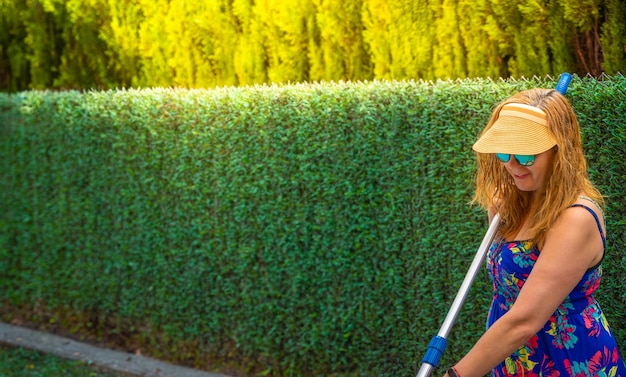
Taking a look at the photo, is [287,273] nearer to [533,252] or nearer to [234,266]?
[234,266]

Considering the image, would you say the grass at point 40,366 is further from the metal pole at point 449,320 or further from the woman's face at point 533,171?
the woman's face at point 533,171

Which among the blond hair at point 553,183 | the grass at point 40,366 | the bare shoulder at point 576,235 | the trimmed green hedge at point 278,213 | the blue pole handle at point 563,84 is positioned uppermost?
the blue pole handle at point 563,84

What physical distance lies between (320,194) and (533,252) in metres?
3.08

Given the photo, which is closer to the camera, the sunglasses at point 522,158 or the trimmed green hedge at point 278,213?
the sunglasses at point 522,158

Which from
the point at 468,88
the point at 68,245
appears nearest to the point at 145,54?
the point at 68,245

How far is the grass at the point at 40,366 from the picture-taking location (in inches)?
266

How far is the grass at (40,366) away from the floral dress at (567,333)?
4.76 meters

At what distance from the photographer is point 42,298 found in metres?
8.09

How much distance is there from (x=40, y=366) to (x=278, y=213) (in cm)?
278

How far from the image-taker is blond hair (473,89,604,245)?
252cm

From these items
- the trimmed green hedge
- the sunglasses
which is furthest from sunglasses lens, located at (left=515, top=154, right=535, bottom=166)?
the trimmed green hedge

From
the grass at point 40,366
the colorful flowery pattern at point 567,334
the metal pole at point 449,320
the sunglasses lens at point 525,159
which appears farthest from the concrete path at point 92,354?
the sunglasses lens at point 525,159

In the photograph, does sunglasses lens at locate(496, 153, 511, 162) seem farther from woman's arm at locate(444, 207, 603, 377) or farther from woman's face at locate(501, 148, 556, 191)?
woman's arm at locate(444, 207, 603, 377)

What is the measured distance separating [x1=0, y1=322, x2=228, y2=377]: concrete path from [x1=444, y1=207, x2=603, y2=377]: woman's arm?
420 centimetres
